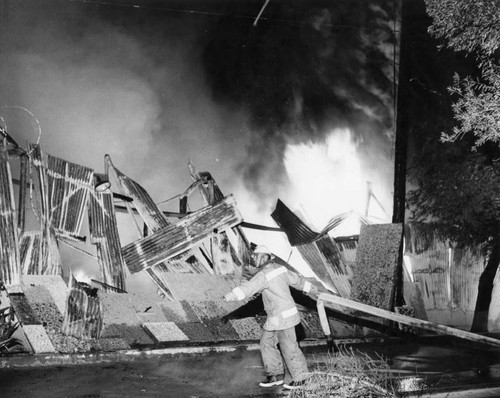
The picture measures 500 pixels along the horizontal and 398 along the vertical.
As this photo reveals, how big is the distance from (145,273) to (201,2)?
6.17 m

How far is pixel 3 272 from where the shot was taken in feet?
27.5

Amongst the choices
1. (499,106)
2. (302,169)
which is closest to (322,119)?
(302,169)

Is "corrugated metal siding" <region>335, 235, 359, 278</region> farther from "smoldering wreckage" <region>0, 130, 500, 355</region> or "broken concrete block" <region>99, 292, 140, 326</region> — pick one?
"broken concrete block" <region>99, 292, 140, 326</region>

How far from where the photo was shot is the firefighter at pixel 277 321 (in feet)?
21.1

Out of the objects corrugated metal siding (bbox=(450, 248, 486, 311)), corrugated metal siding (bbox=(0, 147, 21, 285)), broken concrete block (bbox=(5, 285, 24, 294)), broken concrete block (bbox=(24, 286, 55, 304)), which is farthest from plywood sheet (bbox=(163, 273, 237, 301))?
corrugated metal siding (bbox=(450, 248, 486, 311))

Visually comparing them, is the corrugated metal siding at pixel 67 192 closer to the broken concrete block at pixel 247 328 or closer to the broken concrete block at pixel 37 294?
the broken concrete block at pixel 37 294

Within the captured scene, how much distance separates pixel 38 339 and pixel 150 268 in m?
2.69

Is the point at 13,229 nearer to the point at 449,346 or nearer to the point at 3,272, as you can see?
the point at 3,272

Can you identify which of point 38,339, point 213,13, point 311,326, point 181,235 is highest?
point 213,13

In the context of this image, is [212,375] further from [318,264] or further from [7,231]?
[318,264]

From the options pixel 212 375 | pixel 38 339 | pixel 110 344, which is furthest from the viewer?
pixel 110 344

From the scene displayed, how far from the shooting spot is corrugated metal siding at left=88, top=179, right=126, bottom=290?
9750 mm

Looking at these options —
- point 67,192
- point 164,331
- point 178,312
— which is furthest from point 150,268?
point 67,192

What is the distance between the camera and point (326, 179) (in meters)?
12.9
